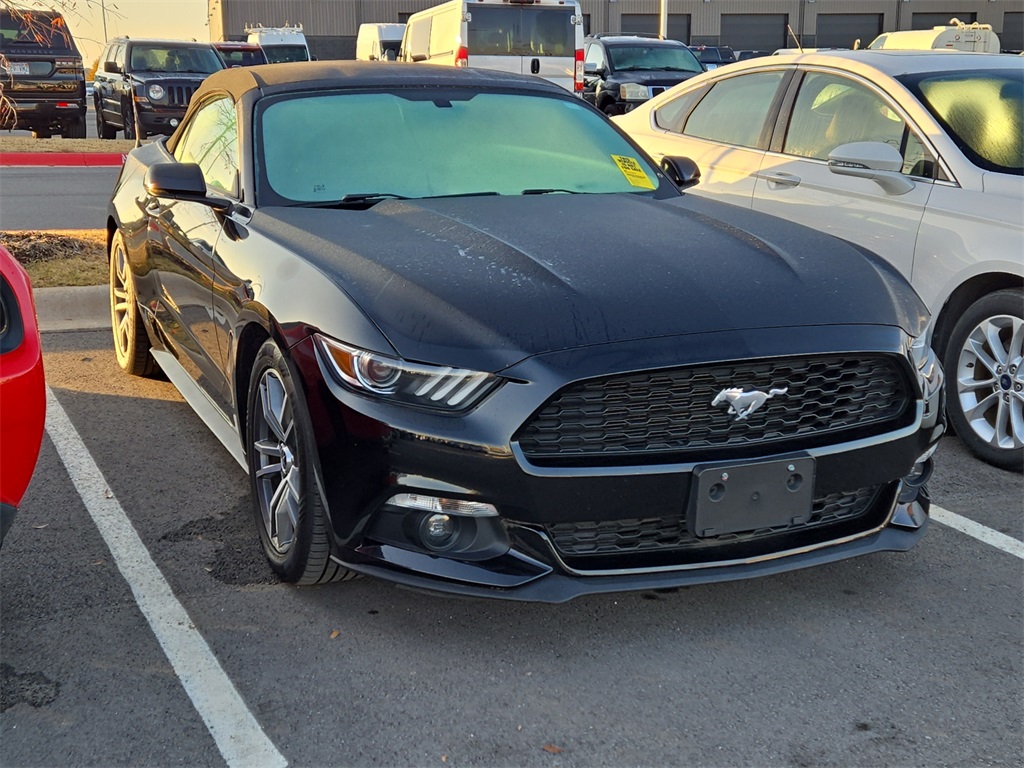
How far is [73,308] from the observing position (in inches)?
276

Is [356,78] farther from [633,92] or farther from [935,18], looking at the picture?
[935,18]

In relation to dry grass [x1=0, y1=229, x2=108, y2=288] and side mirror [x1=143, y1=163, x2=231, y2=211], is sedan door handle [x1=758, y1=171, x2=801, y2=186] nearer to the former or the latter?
side mirror [x1=143, y1=163, x2=231, y2=211]

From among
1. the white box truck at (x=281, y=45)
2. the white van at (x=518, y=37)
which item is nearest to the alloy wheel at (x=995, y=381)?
the white van at (x=518, y=37)

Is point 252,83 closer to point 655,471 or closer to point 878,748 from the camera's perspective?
point 655,471

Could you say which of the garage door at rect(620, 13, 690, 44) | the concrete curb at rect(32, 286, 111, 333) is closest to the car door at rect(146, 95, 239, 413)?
the concrete curb at rect(32, 286, 111, 333)

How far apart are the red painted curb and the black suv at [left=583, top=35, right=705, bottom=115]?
26.3 ft

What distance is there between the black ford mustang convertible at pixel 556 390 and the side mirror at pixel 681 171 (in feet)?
3.12

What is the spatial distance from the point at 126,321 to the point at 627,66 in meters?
16.1

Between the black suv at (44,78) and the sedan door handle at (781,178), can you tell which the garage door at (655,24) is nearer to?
the black suv at (44,78)

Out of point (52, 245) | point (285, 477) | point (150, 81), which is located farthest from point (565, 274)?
point (150, 81)

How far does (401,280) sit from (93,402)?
9.24 ft

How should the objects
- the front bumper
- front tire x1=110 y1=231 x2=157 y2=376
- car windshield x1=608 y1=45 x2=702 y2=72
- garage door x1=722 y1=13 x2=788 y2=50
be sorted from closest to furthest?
the front bumper → front tire x1=110 y1=231 x2=157 y2=376 → car windshield x1=608 y1=45 x2=702 y2=72 → garage door x1=722 y1=13 x2=788 y2=50

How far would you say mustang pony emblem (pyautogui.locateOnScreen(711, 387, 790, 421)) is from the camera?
3.01 m

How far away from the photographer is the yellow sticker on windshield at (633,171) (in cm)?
460
